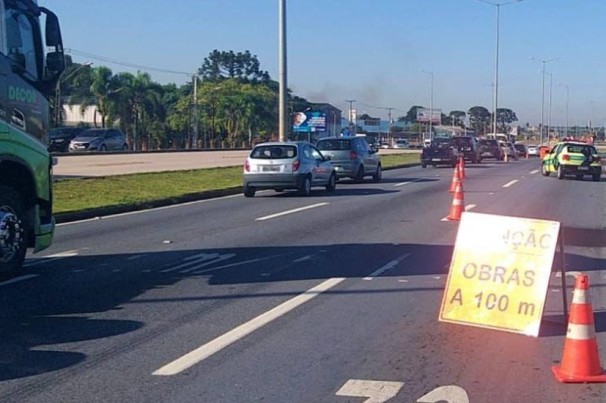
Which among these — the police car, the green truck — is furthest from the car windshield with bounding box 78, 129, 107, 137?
the green truck

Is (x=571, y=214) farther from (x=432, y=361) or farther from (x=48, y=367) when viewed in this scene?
(x=48, y=367)

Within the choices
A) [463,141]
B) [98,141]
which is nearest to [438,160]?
[463,141]

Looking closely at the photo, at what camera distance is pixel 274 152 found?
24.8m

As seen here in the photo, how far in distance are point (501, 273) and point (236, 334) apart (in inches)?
94.3

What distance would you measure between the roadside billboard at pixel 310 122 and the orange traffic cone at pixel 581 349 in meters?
78.5

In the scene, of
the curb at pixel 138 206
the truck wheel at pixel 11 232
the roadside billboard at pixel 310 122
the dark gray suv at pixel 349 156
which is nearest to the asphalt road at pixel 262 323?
the truck wheel at pixel 11 232

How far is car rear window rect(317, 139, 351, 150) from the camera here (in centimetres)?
3183

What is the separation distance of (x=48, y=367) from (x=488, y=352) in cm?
349

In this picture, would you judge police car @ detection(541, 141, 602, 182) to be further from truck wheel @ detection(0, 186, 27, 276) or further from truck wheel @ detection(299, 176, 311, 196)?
truck wheel @ detection(0, 186, 27, 276)

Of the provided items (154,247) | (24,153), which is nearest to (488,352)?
(24,153)

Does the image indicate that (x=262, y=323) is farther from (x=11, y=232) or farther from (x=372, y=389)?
(x=11, y=232)

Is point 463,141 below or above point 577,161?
above

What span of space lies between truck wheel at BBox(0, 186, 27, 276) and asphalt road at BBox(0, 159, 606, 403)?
10.2 inches

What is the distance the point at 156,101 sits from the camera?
81.8 metres
